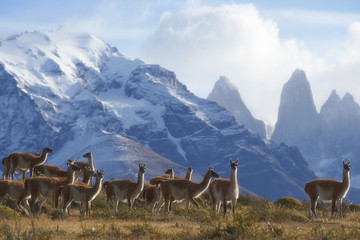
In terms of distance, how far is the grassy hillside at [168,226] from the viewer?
16734 mm

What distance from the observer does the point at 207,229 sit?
1719cm

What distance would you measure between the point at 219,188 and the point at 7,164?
1232cm

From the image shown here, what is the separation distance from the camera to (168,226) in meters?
19.4

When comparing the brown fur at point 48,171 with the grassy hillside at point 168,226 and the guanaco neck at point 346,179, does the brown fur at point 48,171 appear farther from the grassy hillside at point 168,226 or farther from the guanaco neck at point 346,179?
the guanaco neck at point 346,179

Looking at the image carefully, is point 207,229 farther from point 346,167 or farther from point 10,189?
point 346,167

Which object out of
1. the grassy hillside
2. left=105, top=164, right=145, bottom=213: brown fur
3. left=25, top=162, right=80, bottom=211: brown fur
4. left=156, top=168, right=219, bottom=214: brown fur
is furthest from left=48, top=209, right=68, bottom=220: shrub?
left=156, top=168, right=219, bottom=214: brown fur

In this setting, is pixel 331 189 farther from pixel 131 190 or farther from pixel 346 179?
pixel 131 190

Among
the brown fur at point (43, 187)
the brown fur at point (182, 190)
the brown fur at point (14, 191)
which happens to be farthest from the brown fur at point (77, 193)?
the brown fur at point (182, 190)

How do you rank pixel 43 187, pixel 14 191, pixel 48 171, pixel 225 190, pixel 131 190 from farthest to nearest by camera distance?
pixel 48 171 < pixel 131 190 < pixel 225 190 < pixel 43 187 < pixel 14 191

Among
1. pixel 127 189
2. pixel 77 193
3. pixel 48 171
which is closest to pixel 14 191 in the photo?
pixel 77 193

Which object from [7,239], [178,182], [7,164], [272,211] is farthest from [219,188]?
[7,164]


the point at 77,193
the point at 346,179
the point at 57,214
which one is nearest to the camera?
the point at 57,214

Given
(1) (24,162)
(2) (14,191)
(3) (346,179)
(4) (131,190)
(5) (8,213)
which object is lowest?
(5) (8,213)

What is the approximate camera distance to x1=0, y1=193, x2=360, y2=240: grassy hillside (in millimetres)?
16734
